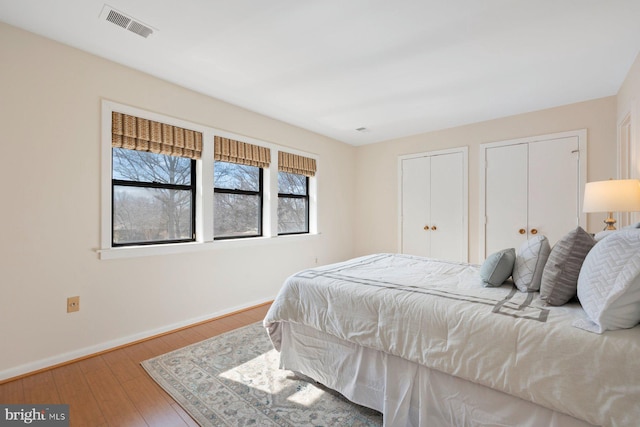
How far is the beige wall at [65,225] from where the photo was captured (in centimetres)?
209

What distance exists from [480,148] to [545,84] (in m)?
1.19

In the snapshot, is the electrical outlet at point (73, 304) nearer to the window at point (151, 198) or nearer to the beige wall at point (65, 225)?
the beige wall at point (65, 225)

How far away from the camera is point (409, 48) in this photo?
229cm

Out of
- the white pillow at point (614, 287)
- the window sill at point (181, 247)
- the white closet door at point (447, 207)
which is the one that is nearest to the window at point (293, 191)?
the window sill at point (181, 247)

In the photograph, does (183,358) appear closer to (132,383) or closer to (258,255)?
(132,383)

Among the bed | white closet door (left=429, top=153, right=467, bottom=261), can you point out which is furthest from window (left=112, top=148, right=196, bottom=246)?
white closet door (left=429, top=153, right=467, bottom=261)

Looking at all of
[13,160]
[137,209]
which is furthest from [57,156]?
[137,209]

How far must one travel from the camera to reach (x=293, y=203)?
14.6 feet

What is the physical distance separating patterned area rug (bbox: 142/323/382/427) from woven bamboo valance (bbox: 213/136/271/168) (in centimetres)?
201

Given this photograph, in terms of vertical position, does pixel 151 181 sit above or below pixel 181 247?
above

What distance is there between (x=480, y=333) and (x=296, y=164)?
3379mm

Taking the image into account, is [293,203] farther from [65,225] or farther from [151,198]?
[65,225]

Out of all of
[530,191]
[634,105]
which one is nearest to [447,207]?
[530,191]

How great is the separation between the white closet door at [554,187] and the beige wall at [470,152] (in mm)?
152
